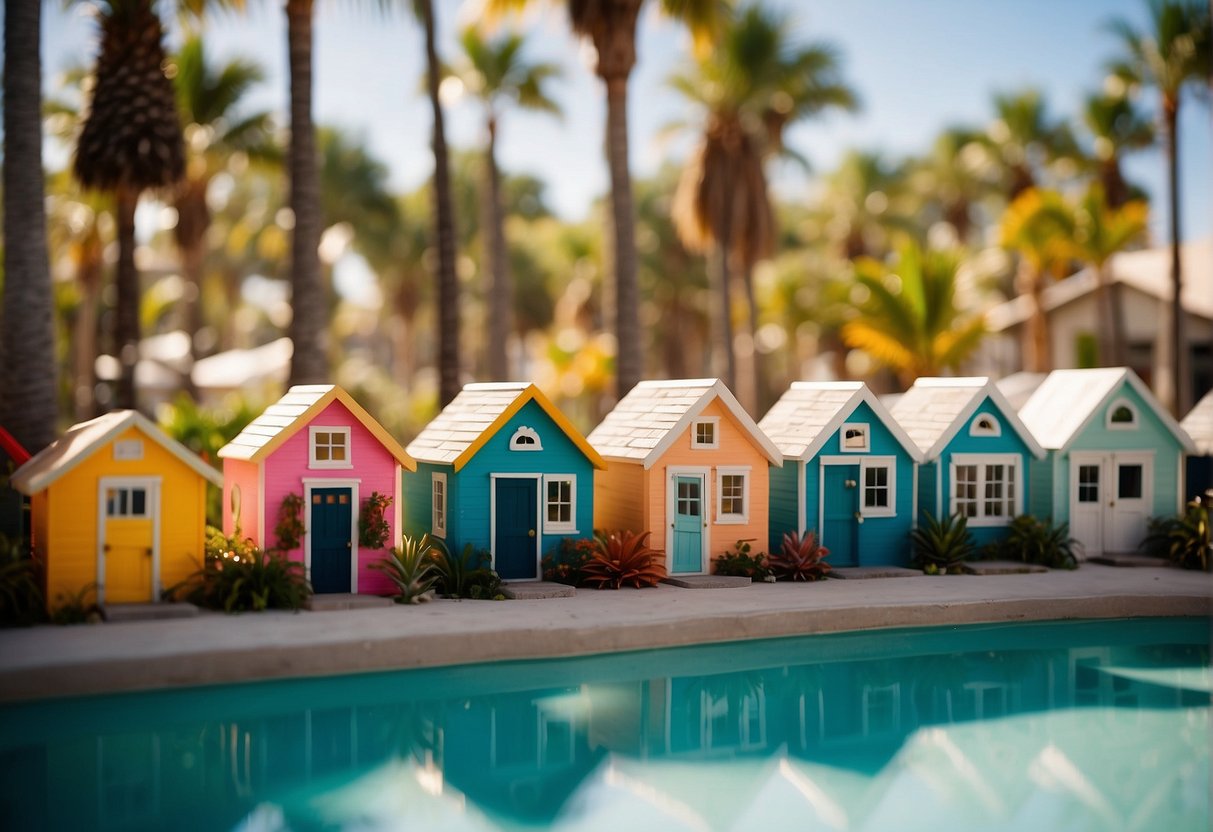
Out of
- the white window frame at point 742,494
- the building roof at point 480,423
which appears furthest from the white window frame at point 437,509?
the white window frame at point 742,494

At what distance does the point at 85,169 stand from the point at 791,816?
1806 cm

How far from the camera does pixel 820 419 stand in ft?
55.9

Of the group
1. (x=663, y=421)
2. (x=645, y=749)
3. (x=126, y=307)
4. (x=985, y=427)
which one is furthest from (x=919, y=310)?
(x=645, y=749)

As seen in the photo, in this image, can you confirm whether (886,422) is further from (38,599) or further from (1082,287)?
(1082,287)

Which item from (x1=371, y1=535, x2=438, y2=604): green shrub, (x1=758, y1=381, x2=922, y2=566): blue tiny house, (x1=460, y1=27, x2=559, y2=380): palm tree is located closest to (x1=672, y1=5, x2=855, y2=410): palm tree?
(x1=460, y1=27, x2=559, y2=380): palm tree

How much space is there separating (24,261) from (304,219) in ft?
13.6

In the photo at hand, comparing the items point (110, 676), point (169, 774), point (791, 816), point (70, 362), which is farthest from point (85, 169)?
point (70, 362)

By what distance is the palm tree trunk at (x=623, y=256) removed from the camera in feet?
73.8

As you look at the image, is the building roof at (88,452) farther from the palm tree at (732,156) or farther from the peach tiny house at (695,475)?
the palm tree at (732,156)

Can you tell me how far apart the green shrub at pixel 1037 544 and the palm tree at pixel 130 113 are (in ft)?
52.1

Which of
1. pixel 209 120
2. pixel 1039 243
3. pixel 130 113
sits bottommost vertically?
pixel 1039 243

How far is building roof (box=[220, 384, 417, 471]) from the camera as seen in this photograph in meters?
13.5

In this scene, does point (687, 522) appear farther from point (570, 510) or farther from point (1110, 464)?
point (1110, 464)

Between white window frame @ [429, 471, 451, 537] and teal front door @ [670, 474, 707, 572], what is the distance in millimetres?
3127
